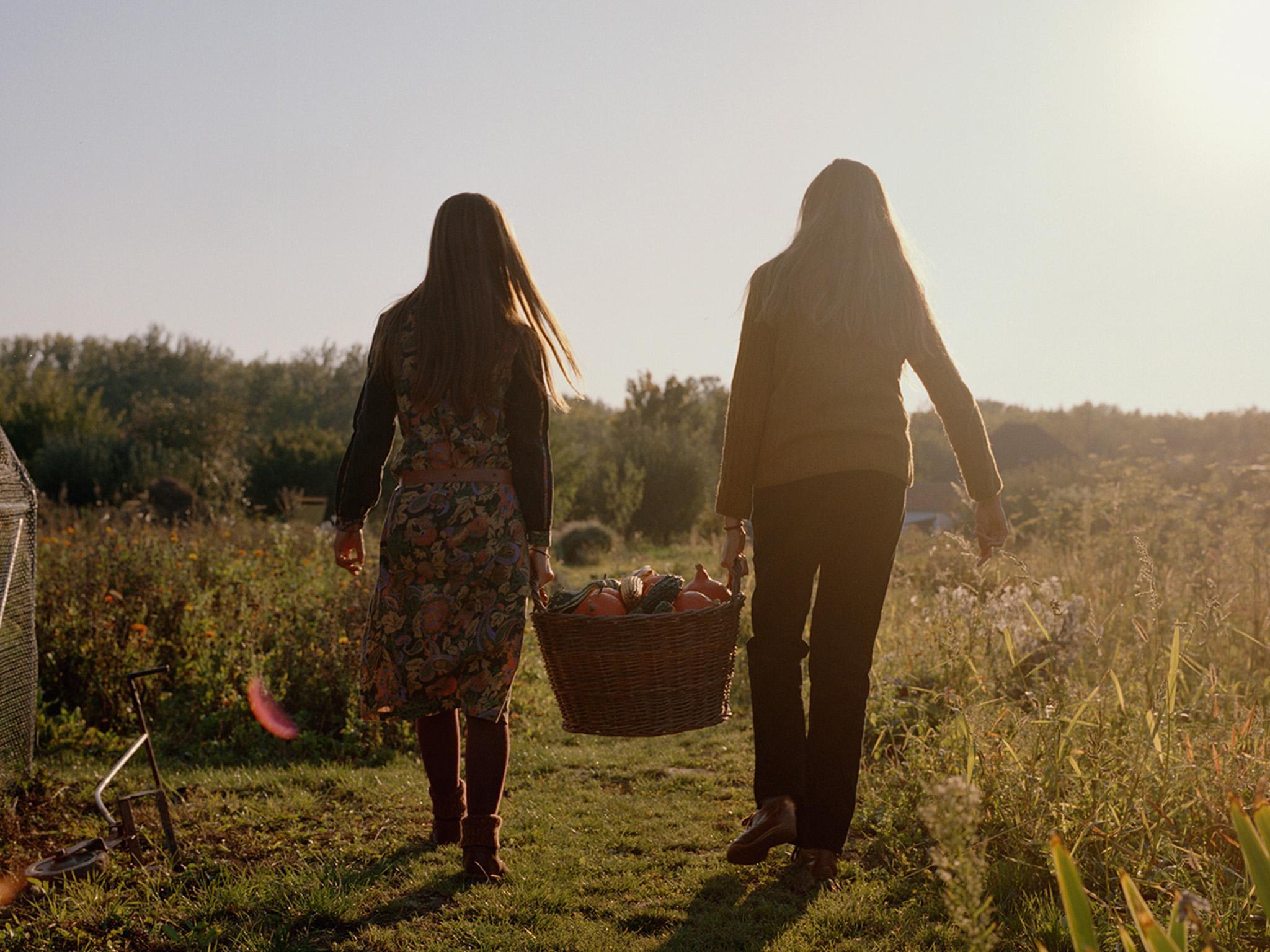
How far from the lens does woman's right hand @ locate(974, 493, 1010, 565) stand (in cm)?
310

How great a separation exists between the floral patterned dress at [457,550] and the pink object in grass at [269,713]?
6.64 ft

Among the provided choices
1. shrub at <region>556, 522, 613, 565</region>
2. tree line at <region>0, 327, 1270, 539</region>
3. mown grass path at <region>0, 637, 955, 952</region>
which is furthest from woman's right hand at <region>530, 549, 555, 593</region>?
shrub at <region>556, 522, 613, 565</region>

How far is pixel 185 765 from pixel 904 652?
11.7 ft

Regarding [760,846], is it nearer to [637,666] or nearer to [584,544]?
[637,666]

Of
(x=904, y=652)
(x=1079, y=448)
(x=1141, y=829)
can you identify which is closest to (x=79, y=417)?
(x=904, y=652)

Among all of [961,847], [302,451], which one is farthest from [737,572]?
[302,451]

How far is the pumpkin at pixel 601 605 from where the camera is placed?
3.01 m

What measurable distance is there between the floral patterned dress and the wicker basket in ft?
0.63

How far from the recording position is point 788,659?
118 inches

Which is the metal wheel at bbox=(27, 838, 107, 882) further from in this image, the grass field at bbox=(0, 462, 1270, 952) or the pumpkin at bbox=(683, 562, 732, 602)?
the pumpkin at bbox=(683, 562, 732, 602)

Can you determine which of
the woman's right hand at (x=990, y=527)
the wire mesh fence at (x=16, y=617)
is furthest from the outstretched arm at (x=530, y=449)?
the wire mesh fence at (x=16, y=617)

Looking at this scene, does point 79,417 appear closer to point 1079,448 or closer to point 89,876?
point 89,876

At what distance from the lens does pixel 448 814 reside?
3361mm

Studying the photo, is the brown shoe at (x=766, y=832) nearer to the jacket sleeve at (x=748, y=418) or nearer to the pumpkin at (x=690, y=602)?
the pumpkin at (x=690, y=602)
